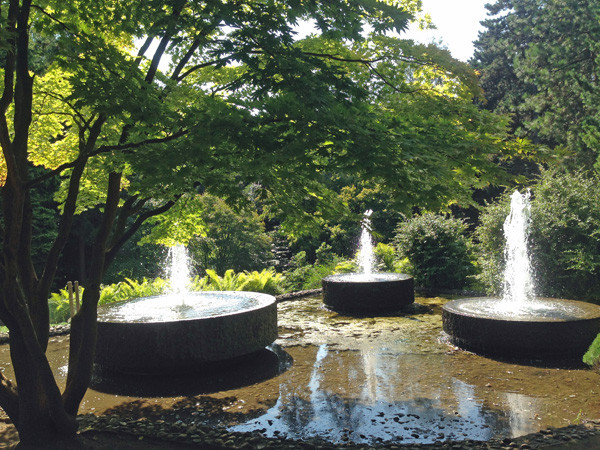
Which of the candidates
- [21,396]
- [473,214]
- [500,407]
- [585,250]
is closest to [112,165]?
[21,396]

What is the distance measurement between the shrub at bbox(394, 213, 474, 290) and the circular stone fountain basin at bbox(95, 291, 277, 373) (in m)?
7.99

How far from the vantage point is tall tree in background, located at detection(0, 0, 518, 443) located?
379 centimetres

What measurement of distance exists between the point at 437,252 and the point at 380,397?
9025 millimetres

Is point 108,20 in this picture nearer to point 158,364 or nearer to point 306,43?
point 306,43

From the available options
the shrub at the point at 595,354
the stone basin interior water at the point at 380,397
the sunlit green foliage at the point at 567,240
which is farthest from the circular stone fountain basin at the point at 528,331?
the sunlit green foliage at the point at 567,240

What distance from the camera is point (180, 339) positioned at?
6512 mm

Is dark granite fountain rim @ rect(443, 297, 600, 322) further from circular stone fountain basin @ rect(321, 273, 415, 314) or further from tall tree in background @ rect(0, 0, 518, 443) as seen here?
tall tree in background @ rect(0, 0, 518, 443)

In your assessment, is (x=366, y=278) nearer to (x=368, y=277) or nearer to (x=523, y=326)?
(x=368, y=277)

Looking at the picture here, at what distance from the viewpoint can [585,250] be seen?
11.2 meters

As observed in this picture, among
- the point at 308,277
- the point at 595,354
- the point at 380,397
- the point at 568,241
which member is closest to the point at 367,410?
the point at 380,397

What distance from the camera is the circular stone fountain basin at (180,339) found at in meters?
6.51

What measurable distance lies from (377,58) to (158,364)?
15.7 ft

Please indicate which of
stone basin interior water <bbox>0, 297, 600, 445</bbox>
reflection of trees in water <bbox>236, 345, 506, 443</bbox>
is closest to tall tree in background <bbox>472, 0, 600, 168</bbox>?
stone basin interior water <bbox>0, 297, 600, 445</bbox>

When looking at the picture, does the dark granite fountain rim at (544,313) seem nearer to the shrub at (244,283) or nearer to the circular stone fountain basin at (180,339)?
the circular stone fountain basin at (180,339)
